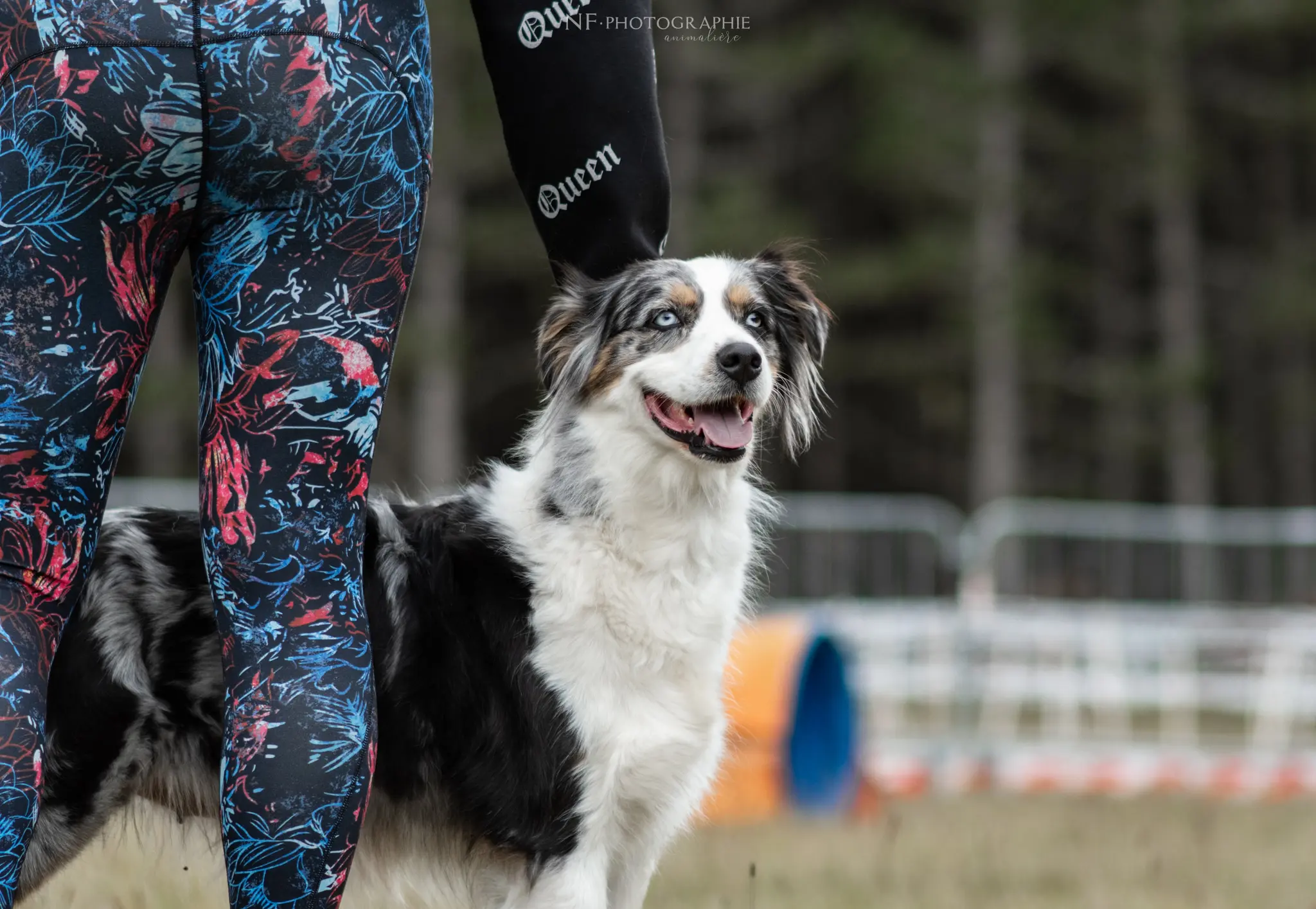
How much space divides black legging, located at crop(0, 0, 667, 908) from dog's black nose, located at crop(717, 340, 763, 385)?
1.14 m

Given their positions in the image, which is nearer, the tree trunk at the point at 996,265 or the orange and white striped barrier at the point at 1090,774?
the orange and white striped barrier at the point at 1090,774

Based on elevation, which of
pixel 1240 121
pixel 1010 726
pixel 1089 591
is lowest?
pixel 1010 726

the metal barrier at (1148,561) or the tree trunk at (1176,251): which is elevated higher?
the tree trunk at (1176,251)

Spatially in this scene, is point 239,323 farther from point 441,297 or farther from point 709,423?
point 441,297

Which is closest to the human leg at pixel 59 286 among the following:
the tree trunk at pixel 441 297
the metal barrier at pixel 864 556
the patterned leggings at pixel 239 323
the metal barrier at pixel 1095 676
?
the patterned leggings at pixel 239 323

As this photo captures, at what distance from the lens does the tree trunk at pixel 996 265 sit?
19.7 meters

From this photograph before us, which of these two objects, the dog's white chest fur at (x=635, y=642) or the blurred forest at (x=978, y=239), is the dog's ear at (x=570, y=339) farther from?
the blurred forest at (x=978, y=239)

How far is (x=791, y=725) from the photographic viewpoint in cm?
664

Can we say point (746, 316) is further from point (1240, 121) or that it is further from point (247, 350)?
point (1240, 121)

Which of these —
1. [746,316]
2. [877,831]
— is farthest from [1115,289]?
[746,316]

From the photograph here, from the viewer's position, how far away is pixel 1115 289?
25047 mm

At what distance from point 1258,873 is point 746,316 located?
2836 millimetres

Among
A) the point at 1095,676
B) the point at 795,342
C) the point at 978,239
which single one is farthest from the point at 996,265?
the point at 795,342

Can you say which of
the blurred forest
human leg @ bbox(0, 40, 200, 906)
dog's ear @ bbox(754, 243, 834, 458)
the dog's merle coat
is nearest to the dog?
the dog's merle coat
